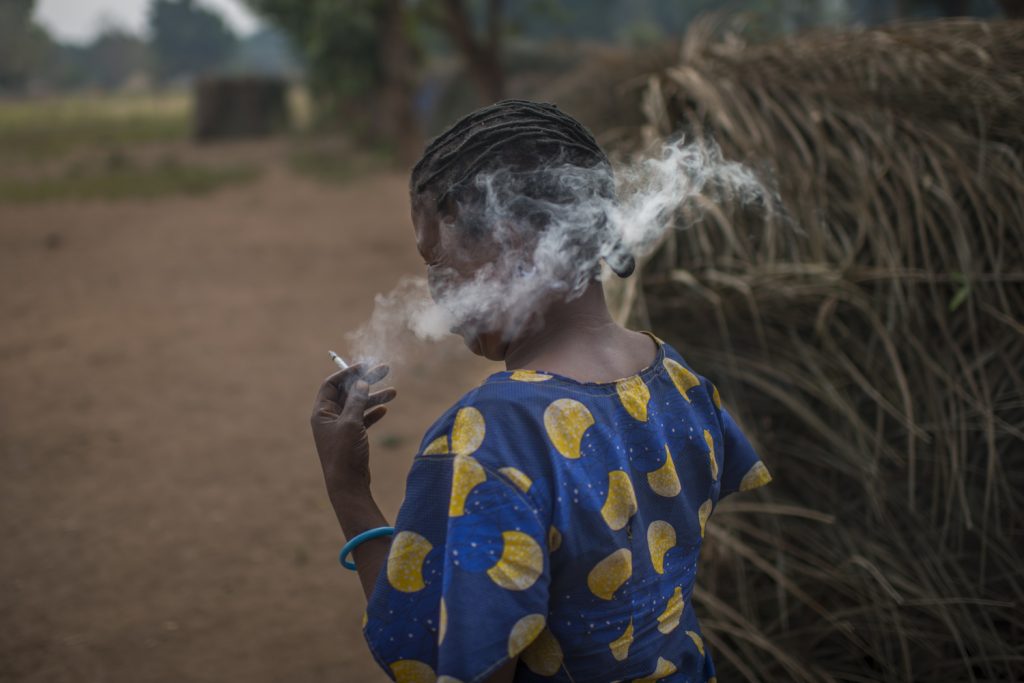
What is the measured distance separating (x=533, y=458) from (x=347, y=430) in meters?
0.31

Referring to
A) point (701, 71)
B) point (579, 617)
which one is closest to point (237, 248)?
point (701, 71)

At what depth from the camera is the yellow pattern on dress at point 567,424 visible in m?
1.03

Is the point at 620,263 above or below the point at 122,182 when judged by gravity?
below

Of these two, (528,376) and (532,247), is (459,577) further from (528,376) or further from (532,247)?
(532,247)

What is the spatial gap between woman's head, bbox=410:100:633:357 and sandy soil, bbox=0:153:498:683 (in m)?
1.69

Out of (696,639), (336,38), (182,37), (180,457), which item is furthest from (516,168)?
(182,37)

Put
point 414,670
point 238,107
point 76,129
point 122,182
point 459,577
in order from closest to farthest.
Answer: point 459,577 < point 414,670 < point 122,182 < point 238,107 < point 76,129

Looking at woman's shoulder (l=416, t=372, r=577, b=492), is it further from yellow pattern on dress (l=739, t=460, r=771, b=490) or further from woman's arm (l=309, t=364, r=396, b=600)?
yellow pattern on dress (l=739, t=460, r=771, b=490)

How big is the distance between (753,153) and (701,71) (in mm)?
722

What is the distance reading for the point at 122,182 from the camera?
11.7 meters

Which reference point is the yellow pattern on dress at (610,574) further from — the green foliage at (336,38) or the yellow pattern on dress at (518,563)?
the green foliage at (336,38)

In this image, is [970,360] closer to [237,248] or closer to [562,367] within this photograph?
[562,367]

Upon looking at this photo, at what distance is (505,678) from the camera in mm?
1044

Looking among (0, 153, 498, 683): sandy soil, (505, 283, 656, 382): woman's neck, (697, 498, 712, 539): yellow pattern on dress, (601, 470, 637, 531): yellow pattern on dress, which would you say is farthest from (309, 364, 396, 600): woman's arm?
(0, 153, 498, 683): sandy soil
